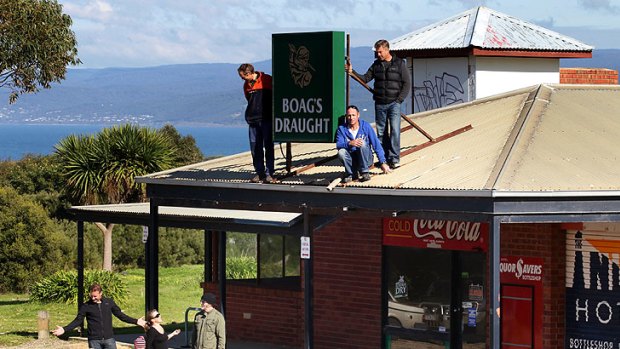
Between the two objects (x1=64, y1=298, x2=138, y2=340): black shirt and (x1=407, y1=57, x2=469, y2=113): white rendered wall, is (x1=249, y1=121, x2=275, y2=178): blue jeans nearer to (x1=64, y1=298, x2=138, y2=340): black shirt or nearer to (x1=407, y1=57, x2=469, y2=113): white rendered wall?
(x1=64, y1=298, x2=138, y2=340): black shirt

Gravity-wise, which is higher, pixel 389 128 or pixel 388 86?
pixel 388 86

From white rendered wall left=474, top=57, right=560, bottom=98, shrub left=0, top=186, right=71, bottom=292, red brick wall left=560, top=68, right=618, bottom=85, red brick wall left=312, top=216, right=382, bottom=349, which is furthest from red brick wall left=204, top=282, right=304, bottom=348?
shrub left=0, top=186, right=71, bottom=292

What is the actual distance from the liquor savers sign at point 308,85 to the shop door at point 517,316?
3629 mm

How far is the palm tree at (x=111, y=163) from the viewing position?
37.1 metres

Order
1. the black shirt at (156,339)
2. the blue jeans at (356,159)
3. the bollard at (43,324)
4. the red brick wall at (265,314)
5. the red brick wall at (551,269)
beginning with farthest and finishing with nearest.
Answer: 1. the bollard at (43,324)
2. the red brick wall at (265,314)
3. the red brick wall at (551,269)
4. the blue jeans at (356,159)
5. the black shirt at (156,339)

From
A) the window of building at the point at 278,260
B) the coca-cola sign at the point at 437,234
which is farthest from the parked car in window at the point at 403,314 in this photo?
the window of building at the point at 278,260

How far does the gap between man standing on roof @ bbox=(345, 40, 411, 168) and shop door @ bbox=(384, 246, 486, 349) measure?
8.05 ft

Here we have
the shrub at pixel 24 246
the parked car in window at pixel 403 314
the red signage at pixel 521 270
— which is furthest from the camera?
the shrub at pixel 24 246

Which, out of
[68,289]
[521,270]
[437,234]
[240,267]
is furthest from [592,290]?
[68,289]

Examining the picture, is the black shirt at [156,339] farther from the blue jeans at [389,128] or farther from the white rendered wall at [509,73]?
the white rendered wall at [509,73]

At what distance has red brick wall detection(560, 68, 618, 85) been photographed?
81.0 feet

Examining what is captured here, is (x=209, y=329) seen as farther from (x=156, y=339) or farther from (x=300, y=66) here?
(x=300, y=66)

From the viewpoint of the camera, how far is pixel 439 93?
25500 millimetres

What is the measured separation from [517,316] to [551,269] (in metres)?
0.92
